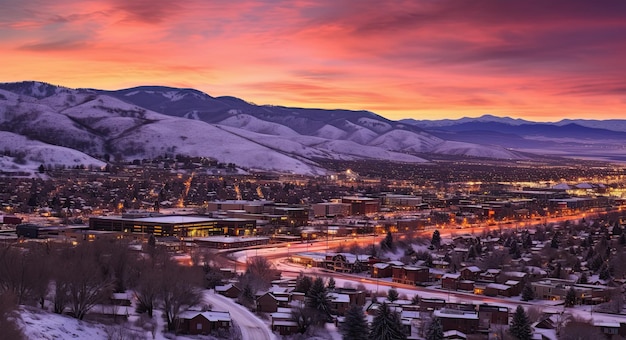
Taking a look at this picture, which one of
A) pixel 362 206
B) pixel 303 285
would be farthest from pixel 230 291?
pixel 362 206

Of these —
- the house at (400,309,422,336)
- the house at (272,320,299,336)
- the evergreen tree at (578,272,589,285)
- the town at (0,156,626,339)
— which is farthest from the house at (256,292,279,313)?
the evergreen tree at (578,272,589,285)

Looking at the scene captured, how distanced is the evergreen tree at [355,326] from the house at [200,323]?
194 inches

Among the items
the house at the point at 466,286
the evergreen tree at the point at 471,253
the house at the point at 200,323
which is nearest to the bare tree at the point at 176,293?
the house at the point at 200,323

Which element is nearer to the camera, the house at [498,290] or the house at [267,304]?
the house at [267,304]

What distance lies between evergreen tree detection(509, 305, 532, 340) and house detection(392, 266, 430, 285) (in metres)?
17.3

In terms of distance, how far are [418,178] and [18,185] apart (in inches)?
3651

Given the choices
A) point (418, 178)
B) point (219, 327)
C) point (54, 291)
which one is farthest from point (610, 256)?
point (418, 178)

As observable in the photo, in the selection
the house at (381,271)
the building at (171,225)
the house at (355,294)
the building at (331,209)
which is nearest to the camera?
the house at (355,294)

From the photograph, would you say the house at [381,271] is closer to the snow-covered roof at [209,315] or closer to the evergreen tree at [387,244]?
the evergreen tree at [387,244]

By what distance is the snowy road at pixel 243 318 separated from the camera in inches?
1444

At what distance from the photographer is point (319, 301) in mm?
41031

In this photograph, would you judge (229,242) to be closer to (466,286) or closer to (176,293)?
(466,286)

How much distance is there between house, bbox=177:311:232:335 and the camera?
36219 mm

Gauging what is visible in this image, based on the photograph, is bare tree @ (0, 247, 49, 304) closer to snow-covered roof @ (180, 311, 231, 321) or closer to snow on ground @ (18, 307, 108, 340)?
snow on ground @ (18, 307, 108, 340)
